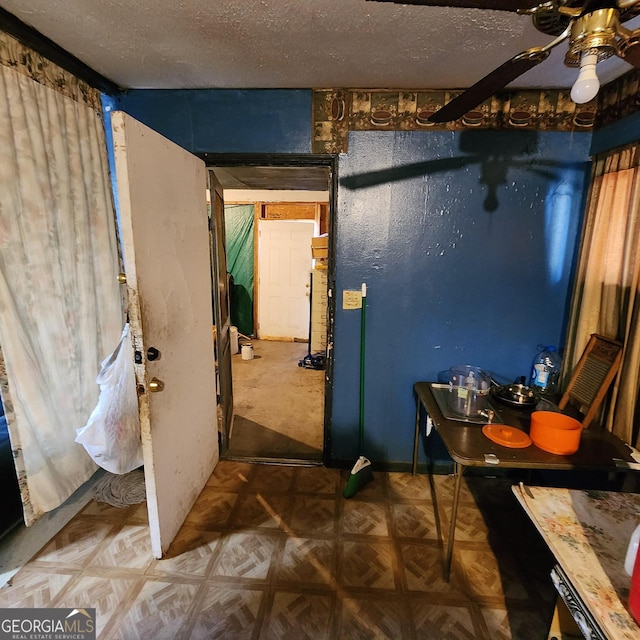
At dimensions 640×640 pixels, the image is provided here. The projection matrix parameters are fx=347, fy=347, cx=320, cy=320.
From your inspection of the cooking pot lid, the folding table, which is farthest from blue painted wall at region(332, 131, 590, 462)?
the cooking pot lid

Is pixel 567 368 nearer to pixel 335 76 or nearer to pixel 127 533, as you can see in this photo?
pixel 335 76

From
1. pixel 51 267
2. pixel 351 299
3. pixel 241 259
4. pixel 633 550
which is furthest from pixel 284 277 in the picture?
pixel 633 550

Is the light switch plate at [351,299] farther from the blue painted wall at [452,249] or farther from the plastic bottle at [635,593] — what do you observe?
the plastic bottle at [635,593]

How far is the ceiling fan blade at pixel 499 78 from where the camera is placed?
82 cm

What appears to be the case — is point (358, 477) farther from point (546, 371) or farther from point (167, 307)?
point (167, 307)

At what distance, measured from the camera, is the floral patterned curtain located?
149 cm

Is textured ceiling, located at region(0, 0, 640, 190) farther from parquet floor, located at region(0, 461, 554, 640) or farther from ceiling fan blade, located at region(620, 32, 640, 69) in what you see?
parquet floor, located at region(0, 461, 554, 640)

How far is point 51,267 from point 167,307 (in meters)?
0.64

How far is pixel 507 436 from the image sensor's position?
1524 millimetres

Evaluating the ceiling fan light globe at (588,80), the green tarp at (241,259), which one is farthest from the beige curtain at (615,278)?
the green tarp at (241,259)

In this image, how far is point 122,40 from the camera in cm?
149

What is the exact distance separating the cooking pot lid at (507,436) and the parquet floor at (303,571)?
2.06ft

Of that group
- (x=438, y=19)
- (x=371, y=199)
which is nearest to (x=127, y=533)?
(x=371, y=199)

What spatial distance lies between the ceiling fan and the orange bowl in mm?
1227
